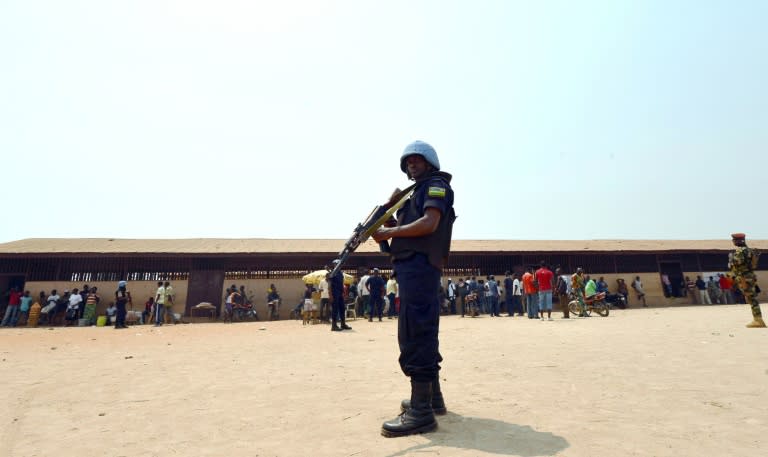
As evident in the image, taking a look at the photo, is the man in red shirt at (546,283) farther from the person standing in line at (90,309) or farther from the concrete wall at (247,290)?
the person standing in line at (90,309)

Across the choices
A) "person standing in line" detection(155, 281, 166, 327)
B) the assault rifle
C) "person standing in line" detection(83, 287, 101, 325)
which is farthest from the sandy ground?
"person standing in line" detection(83, 287, 101, 325)

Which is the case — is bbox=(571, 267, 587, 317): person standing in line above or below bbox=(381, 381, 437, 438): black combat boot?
above

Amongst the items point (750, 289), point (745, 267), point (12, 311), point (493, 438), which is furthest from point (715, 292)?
point (12, 311)

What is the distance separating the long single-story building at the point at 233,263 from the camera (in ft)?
52.1

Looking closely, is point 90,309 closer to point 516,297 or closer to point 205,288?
point 205,288

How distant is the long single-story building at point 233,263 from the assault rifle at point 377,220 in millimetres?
14076

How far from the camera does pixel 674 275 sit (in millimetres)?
20625

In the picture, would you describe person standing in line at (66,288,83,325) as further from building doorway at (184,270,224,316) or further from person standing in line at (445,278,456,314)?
person standing in line at (445,278,456,314)

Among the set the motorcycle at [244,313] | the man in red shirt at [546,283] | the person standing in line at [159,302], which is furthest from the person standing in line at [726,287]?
the person standing in line at [159,302]

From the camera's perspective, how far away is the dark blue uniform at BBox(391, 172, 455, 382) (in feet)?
7.94

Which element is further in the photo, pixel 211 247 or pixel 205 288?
pixel 211 247

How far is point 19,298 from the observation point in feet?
47.4

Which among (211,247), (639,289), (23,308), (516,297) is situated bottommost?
(23,308)

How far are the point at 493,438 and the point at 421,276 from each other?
1042 mm
